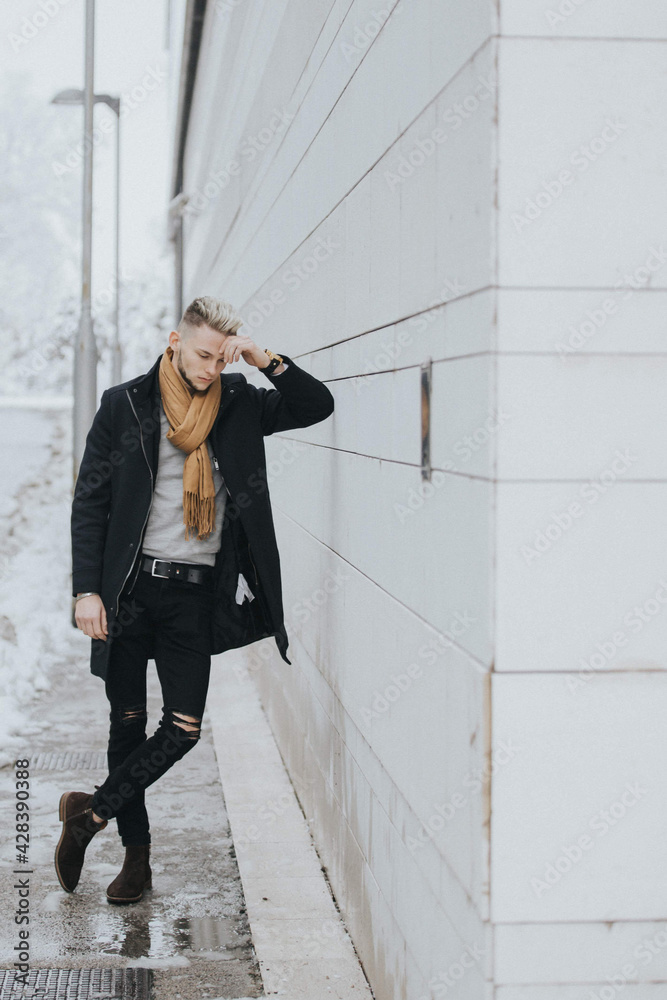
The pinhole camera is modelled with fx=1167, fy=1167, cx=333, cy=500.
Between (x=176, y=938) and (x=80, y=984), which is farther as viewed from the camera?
(x=176, y=938)

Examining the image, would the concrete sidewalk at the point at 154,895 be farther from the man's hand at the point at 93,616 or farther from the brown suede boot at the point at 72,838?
the man's hand at the point at 93,616

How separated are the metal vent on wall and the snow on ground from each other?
7.81 feet

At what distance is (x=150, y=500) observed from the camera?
3857mm

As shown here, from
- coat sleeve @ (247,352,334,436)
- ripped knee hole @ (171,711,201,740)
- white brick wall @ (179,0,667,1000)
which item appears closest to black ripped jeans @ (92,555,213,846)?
ripped knee hole @ (171,711,201,740)

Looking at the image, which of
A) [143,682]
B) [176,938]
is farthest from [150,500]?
[176,938]

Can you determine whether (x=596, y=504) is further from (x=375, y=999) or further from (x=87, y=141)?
(x=87, y=141)

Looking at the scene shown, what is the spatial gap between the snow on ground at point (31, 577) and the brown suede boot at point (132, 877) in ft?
5.91

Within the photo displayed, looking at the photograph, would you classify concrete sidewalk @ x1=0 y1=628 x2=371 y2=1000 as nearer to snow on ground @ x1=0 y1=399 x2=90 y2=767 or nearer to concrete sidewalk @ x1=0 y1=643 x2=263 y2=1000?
concrete sidewalk @ x1=0 y1=643 x2=263 y2=1000

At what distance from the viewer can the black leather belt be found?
3916mm

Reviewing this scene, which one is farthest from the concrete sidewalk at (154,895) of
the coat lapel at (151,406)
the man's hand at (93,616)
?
the coat lapel at (151,406)

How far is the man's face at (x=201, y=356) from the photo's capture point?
381cm

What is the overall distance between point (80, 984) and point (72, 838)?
79 cm

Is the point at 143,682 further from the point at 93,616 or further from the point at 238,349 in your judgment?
the point at 238,349

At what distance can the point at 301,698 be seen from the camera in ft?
17.1
